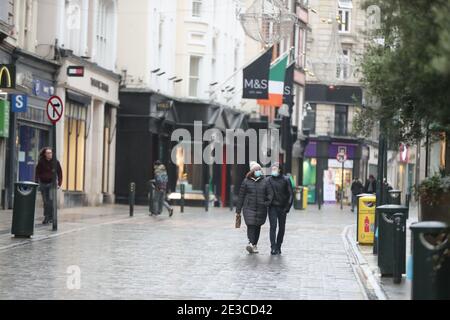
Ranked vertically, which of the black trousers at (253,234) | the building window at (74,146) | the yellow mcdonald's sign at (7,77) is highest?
the yellow mcdonald's sign at (7,77)

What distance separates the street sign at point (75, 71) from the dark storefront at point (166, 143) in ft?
28.4

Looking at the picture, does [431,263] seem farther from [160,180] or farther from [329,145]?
[329,145]

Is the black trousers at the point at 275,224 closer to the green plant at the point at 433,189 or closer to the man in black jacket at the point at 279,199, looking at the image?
the man in black jacket at the point at 279,199

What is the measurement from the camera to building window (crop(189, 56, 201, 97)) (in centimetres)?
5053

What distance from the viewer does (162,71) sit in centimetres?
4756

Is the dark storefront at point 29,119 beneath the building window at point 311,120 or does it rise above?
beneath

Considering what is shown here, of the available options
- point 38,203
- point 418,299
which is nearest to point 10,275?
point 418,299

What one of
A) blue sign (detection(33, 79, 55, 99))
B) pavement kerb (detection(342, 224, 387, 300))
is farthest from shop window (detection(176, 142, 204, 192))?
pavement kerb (detection(342, 224, 387, 300))

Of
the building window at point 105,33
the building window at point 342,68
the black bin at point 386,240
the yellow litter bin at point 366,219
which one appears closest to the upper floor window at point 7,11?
the building window at point 105,33

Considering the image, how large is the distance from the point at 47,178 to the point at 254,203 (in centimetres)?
715

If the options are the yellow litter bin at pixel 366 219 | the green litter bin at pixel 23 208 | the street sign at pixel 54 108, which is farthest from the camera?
the street sign at pixel 54 108

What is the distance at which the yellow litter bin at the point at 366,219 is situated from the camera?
77.8ft

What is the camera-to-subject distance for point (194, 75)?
167 ft

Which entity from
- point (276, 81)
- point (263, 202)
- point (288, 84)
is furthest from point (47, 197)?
point (288, 84)
